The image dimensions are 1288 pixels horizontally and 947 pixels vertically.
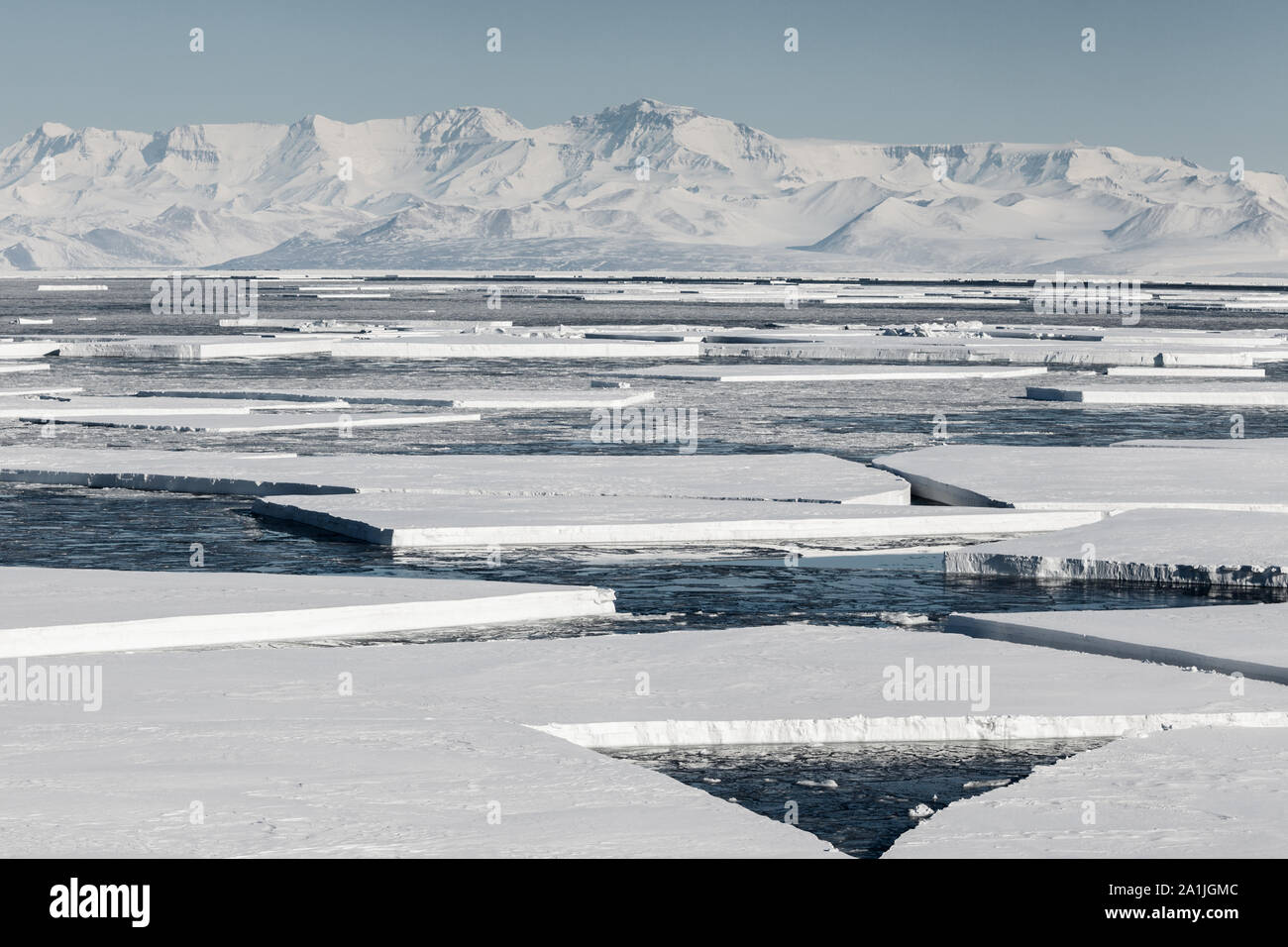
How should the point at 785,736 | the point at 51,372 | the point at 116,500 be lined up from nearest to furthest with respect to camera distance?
the point at 785,736
the point at 116,500
the point at 51,372

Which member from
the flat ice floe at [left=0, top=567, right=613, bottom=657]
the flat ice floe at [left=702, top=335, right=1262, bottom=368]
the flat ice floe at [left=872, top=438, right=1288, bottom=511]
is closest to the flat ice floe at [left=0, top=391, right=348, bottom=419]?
the flat ice floe at [left=872, top=438, right=1288, bottom=511]

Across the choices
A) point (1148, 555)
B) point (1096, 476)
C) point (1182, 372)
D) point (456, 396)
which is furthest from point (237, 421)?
point (1182, 372)

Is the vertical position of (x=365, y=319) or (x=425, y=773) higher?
(x=365, y=319)
